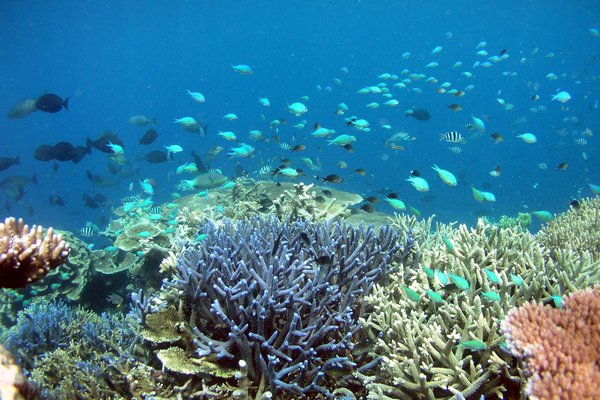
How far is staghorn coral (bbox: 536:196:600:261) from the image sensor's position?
5309 millimetres

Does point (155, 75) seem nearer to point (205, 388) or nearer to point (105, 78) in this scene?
point (105, 78)

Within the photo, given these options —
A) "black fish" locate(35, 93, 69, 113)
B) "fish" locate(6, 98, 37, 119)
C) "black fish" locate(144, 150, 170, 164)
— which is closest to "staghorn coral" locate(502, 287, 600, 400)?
"black fish" locate(144, 150, 170, 164)

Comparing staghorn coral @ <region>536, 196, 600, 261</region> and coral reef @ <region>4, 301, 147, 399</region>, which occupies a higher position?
staghorn coral @ <region>536, 196, 600, 261</region>

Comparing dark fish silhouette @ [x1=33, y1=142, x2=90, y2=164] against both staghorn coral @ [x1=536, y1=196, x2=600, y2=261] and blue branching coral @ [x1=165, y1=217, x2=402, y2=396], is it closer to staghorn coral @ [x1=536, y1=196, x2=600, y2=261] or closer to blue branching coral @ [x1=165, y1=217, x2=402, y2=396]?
blue branching coral @ [x1=165, y1=217, x2=402, y2=396]

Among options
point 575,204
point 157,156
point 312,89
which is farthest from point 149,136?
point 312,89

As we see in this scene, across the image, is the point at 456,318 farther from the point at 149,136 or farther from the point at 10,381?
the point at 149,136

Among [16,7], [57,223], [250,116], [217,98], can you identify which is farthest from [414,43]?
[57,223]

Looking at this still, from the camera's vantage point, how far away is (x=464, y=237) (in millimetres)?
4984

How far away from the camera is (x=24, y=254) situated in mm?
3332

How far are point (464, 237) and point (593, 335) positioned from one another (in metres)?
2.70

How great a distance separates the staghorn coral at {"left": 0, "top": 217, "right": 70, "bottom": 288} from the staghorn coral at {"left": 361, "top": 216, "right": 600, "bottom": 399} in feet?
11.3

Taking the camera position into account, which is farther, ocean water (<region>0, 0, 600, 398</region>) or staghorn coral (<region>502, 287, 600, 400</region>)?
ocean water (<region>0, 0, 600, 398</region>)

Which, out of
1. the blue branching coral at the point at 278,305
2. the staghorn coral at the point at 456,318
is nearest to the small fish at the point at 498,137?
the staghorn coral at the point at 456,318

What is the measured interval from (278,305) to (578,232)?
582cm
